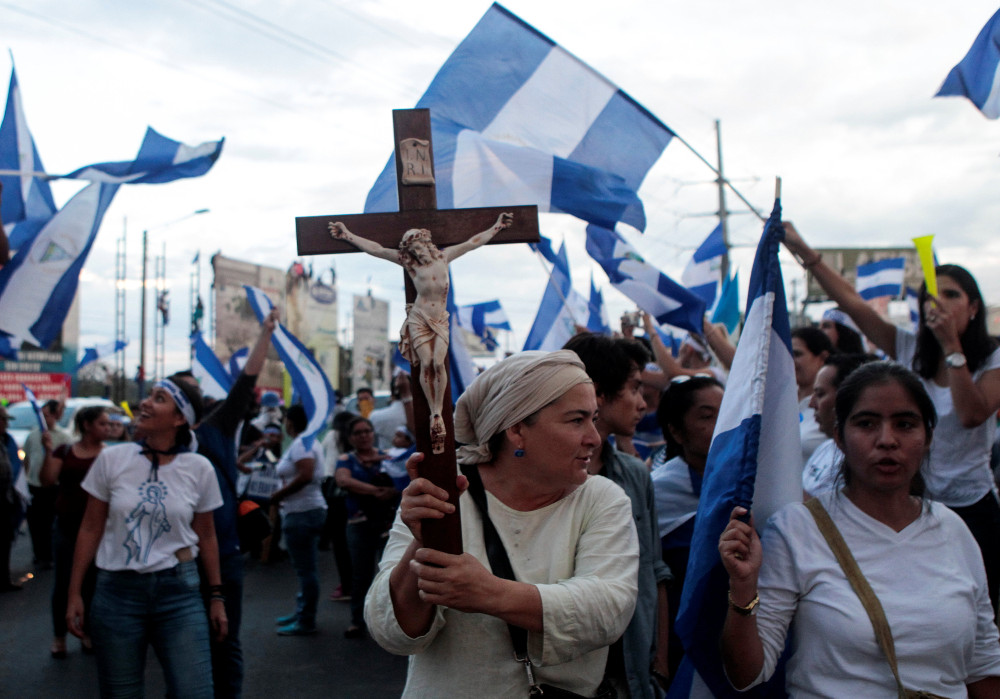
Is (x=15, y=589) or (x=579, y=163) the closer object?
(x=579, y=163)

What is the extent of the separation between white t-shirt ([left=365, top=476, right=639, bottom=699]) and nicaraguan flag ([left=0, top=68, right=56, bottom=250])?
471 cm

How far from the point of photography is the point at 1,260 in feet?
14.6

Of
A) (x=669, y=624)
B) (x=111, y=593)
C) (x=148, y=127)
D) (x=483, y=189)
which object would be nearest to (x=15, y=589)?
(x=148, y=127)

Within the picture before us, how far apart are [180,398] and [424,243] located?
255cm

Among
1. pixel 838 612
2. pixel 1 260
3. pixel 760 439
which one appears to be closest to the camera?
pixel 838 612

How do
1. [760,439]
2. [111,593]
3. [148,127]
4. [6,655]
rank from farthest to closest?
[6,655]
[148,127]
[111,593]
[760,439]

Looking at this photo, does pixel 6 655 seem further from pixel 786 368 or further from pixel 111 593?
pixel 786 368

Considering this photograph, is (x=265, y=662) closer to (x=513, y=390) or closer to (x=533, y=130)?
(x=533, y=130)

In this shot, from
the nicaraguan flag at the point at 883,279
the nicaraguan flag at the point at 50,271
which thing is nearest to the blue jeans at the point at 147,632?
the nicaraguan flag at the point at 50,271

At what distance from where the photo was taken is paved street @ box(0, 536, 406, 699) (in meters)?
6.02

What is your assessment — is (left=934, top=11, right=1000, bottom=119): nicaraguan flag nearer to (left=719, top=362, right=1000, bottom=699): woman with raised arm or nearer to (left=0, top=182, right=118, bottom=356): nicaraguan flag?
(left=719, top=362, right=1000, bottom=699): woman with raised arm

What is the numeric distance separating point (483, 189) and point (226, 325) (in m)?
24.5

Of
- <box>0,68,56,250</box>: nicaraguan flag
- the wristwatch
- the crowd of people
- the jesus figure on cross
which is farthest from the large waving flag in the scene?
<box>0,68,56,250</box>: nicaraguan flag

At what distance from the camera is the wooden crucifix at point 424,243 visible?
1977 mm
